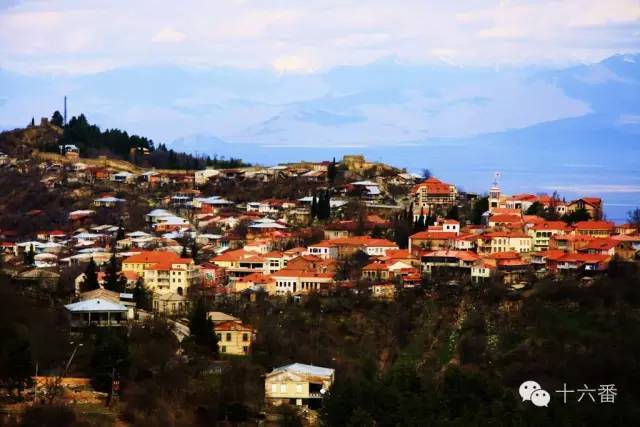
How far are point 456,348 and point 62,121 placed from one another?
49.0m

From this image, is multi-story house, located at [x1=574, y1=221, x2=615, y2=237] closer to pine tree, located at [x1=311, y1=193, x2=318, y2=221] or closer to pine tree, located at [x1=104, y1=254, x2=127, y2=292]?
pine tree, located at [x1=311, y1=193, x2=318, y2=221]

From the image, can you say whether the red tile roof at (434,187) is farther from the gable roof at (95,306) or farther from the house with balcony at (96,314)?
the house with balcony at (96,314)

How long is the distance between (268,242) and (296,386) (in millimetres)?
21091

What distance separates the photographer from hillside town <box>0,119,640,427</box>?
38.3m

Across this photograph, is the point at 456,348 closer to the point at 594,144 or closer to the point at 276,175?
the point at 276,175

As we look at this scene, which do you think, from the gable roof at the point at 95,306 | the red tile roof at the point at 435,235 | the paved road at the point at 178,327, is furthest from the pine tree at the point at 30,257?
the gable roof at the point at 95,306

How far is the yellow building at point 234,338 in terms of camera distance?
116 feet

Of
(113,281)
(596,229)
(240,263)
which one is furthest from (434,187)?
(113,281)

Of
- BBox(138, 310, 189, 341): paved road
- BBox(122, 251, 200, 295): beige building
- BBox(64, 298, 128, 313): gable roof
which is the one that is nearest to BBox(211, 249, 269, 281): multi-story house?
BBox(122, 251, 200, 295): beige building

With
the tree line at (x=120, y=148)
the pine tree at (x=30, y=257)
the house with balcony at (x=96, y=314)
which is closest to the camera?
the house with balcony at (x=96, y=314)

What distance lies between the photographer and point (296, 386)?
30.9 m

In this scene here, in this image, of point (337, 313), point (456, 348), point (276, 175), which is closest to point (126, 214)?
point (276, 175)

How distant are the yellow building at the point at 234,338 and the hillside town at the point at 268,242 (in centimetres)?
4

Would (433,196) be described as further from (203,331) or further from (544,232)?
(203,331)
